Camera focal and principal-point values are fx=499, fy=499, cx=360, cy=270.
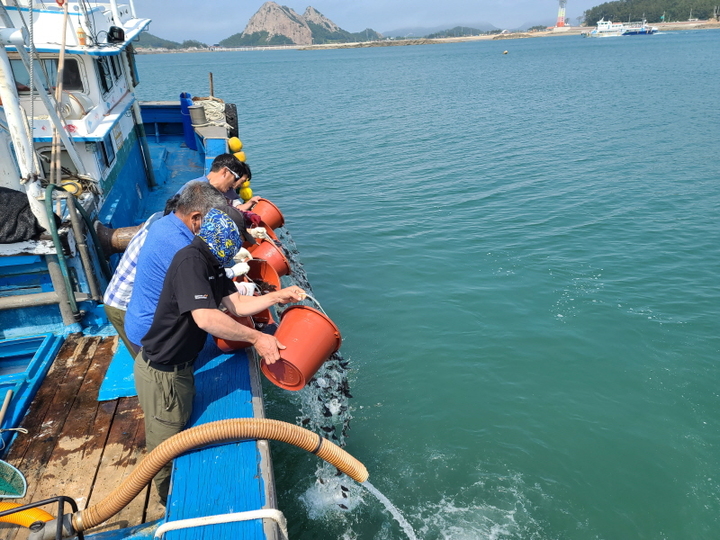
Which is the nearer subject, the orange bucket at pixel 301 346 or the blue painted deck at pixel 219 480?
the blue painted deck at pixel 219 480

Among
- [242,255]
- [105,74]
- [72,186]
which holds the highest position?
[105,74]

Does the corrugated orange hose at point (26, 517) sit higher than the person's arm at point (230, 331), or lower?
lower

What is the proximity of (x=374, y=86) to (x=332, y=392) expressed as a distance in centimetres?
4236

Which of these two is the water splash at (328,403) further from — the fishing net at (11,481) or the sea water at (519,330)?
the fishing net at (11,481)

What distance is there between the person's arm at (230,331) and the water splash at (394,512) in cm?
225

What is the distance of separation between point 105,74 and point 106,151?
1.42 m

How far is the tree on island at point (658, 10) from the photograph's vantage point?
505 ft

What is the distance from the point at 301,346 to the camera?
388 centimetres

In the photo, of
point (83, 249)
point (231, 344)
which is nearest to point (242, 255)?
point (231, 344)

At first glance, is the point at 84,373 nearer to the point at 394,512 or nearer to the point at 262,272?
the point at 262,272

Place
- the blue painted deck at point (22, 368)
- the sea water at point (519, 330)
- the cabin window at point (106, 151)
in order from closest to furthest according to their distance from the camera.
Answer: the blue painted deck at point (22, 368) < the sea water at point (519, 330) < the cabin window at point (106, 151)

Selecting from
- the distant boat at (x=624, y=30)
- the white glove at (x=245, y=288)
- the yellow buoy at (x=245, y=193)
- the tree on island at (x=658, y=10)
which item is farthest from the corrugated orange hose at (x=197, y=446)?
the tree on island at (x=658, y=10)

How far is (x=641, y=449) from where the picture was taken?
6.14 metres

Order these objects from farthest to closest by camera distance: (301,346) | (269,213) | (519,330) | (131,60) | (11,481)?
(131,60), (519,330), (269,213), (301,346), (11,481)
